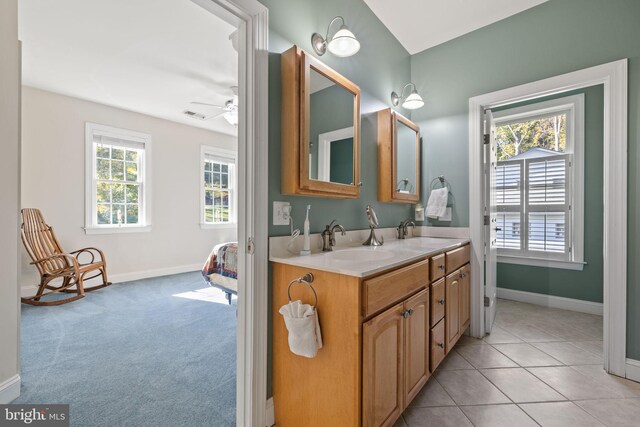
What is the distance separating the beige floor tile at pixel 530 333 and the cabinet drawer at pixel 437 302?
1.24 metres

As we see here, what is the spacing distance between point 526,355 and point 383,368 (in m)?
1.67

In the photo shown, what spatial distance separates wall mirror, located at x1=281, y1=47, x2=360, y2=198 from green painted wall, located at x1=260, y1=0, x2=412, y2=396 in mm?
72

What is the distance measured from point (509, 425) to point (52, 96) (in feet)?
18.8

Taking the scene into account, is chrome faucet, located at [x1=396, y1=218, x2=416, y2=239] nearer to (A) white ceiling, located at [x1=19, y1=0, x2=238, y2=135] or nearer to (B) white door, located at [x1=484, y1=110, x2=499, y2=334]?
(B) white door, located at [x1=484, y1=110, x2=499, y2=334]

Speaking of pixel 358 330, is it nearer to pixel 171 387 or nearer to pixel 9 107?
pixel 171 387

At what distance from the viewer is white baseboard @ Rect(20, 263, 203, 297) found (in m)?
3.61

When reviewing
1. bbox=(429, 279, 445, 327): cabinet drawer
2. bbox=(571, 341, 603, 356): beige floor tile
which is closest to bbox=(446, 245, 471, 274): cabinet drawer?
bbox=(429, 279, 445, 327): cabinet drawer

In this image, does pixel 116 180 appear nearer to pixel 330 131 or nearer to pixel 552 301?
pixel 330 131

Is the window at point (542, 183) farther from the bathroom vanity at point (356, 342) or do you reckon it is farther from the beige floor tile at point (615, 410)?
the bathroom vanity at point (356, 342)

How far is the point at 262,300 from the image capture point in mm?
1431

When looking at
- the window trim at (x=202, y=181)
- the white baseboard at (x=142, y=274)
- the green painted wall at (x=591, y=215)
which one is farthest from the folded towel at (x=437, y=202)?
the white baseboard at (x=142, y=274)

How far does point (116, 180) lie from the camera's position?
173 inches

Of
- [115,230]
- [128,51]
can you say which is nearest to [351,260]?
[128,51]

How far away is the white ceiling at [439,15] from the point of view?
7.59 feet
